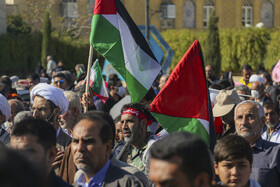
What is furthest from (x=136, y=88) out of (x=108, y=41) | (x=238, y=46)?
(x=238, y=46)

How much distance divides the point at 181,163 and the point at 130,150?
3.19 meters

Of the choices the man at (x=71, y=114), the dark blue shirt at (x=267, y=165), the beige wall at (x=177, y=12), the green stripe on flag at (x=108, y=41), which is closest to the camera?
the dark blue shirt at (x=267, y=165)

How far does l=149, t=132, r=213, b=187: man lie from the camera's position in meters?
2.22

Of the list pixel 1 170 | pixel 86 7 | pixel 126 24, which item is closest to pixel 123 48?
pixel 126 24

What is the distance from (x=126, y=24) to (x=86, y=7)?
116ft

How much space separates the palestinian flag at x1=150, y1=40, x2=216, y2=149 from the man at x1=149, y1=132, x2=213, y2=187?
9.81 feet

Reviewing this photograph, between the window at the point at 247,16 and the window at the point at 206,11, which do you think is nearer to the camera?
the window at the point at 247,16

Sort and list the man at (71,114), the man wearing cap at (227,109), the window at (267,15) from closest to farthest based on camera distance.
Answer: the man at (71,114), the man wearing cap at (227,109), the window at (267,15)

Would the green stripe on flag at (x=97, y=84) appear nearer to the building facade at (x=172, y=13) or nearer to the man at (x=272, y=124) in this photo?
the man at (x=272, y=124)

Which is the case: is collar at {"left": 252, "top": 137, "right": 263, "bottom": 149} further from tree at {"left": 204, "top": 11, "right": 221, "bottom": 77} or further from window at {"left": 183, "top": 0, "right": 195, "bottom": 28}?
window at {"left": 183, "top": 0, "right": 195, "bottom": 28}

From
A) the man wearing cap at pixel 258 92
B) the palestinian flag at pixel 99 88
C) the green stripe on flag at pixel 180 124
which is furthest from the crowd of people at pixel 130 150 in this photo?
the man wearing cap at pixel 258 92

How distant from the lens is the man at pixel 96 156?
3.66m

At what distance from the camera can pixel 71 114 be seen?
20.8ft

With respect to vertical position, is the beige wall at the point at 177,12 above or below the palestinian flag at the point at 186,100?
above
